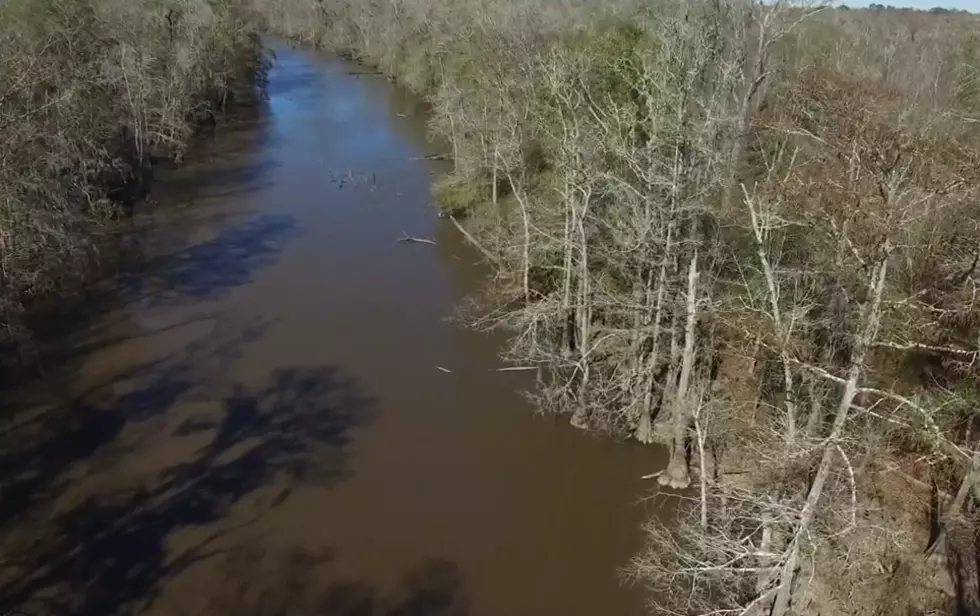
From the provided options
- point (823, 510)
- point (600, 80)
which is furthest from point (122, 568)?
point (600, 80)

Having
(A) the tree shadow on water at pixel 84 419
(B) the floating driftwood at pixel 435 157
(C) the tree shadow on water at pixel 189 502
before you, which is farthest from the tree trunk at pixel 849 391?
(B) the floating driftwood at pixel 435 157

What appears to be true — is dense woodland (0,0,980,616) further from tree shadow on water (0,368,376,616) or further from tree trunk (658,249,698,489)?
tree shadow on water (0,368,376,616)

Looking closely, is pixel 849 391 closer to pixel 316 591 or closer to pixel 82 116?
pixel 316 591

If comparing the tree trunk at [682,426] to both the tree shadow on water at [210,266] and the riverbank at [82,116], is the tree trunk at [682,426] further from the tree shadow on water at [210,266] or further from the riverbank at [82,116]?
the riverbank at [82,116]

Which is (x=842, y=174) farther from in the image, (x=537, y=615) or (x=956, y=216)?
(x=537, y=615)

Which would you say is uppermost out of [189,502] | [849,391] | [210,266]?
[849,391]

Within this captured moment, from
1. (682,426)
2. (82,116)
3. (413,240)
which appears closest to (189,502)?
(682,426)

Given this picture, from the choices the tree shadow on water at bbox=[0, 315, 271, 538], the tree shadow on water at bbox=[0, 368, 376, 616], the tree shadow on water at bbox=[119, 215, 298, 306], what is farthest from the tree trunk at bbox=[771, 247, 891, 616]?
the tree shadow on water at bbox=[119, 215, 298, 306]
